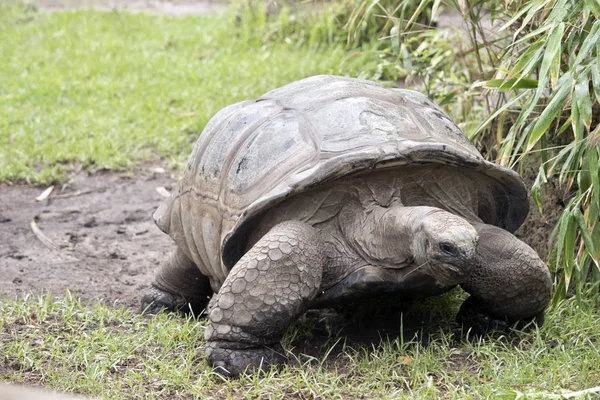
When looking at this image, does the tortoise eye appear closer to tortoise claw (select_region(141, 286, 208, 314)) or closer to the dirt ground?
the dirt ground

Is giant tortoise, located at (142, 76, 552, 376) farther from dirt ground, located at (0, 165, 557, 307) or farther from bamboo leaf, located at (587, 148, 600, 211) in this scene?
dirt ground, located at (0, 165, 557, 307)

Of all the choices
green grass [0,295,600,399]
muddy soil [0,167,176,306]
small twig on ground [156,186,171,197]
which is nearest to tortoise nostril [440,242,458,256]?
green grass [0,295,600,399]

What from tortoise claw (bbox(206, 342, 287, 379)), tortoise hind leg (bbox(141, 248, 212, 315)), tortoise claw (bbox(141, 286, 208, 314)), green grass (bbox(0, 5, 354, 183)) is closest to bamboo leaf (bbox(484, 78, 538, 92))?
tortoise claw (bbox(206, 342, 287, 379))

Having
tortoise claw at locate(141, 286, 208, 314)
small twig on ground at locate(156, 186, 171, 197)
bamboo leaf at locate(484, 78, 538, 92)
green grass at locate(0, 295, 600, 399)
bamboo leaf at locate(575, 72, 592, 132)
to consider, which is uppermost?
bamboo leaf at locate(575, 72, 592, 132)

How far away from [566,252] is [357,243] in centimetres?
79

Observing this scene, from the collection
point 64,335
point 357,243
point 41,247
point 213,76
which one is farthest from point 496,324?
point 213,76

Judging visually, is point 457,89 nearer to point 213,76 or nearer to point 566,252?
point 566,252

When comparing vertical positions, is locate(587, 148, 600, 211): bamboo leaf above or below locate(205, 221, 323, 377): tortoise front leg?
above

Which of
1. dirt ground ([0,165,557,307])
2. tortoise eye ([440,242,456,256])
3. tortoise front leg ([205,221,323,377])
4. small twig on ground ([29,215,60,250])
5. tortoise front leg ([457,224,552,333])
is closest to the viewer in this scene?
tortoise eye ([440,242,456,256])

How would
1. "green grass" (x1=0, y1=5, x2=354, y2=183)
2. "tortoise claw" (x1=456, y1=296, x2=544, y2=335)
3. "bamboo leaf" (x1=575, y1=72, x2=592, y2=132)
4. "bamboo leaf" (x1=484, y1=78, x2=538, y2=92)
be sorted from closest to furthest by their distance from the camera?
1. "bamboo leaf" (x1=575, y1=72, x2=592, y2=132)
2. "tortoise claw" (x1=456, y1=296, x2=544, y2=335)
3. "bamboo leaf" (x1=484, y1=78, x2=538, y2=92)
4. "green grass" (x1=0, y1=5, x2=354, y2=183)

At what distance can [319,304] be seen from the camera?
3.22 metres

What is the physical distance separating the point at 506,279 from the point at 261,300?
3.12ft

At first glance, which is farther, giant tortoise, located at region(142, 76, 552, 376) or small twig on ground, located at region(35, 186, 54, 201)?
small twig on ground, located at region(35, 186, 54, 201)

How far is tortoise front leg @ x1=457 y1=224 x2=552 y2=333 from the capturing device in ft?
10.5
